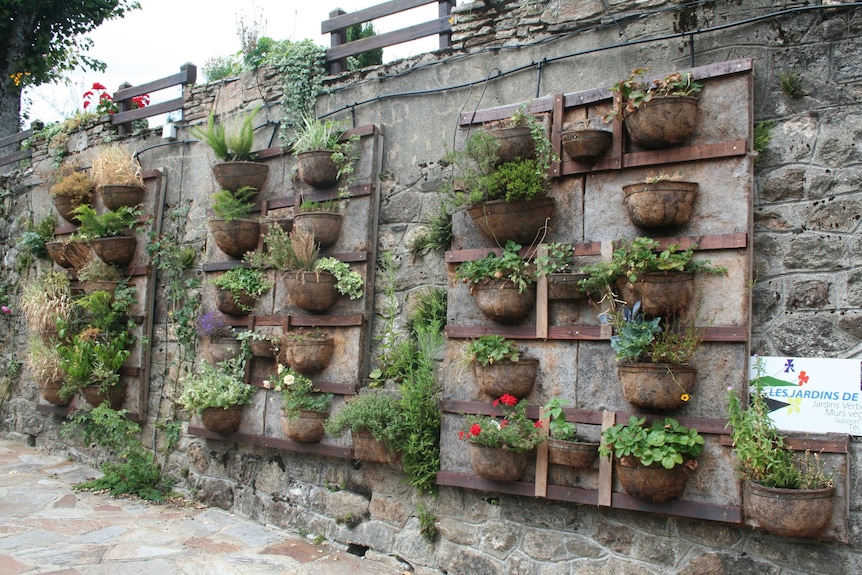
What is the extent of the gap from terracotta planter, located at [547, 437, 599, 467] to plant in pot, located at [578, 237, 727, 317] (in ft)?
2.59

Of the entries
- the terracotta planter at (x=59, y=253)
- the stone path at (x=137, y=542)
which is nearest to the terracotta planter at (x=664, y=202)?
the stone path at (x=137, y=542)

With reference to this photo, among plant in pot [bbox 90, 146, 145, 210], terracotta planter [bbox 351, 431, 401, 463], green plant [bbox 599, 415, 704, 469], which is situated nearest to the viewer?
green plant [bbox 599, 415, 704, 469]

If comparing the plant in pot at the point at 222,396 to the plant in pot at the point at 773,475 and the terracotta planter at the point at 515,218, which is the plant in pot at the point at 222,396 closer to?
the terracotta planter at the point at 515,218

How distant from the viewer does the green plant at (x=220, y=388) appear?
18.3ft

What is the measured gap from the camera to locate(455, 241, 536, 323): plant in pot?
13.7 feet

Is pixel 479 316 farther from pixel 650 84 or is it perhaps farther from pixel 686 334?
pixel 650 84

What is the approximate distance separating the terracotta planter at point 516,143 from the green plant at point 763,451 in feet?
5.69

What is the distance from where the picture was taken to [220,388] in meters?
5.65

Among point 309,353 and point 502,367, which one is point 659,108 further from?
point 309,353

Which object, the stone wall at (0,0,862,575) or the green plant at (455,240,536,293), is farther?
the green plant at (455,240,536,293)

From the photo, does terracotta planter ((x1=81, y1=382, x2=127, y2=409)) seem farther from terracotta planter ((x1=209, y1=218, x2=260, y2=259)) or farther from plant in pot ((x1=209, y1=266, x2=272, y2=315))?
terracotta planter ((x1=209, y1=218, x2=260, y2=259))

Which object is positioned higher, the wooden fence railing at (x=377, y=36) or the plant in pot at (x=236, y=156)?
the wooden fence railing at (x=377, y=36)

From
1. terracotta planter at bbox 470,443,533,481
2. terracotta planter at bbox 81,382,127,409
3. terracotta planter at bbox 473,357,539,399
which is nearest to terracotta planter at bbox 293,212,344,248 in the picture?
terracotta planter at bbox 473,357,539,399

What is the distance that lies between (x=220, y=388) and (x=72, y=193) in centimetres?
317
